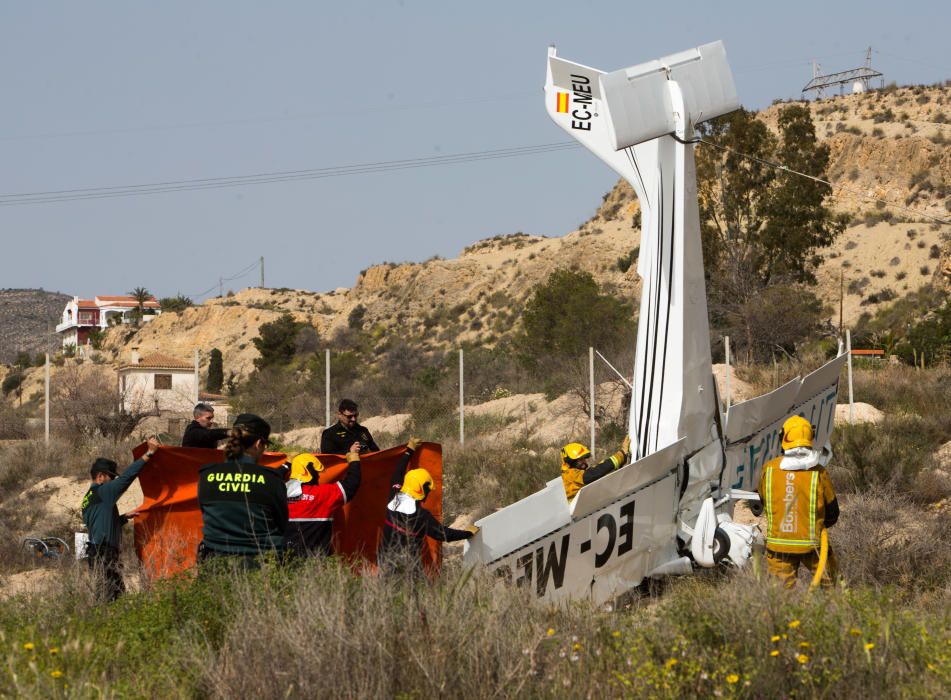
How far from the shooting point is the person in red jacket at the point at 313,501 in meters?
8.38

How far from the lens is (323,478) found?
32.8 ft

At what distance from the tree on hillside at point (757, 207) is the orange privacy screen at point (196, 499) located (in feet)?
91.5

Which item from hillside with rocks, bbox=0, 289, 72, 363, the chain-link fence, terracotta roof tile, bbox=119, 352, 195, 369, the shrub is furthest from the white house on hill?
the chain-link fence

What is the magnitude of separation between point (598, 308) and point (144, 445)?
3374 cm

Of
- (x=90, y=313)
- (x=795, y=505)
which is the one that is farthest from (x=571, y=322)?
(x=90, y=313)

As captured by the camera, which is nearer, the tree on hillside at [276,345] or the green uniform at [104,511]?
the green uniform at [104,511]

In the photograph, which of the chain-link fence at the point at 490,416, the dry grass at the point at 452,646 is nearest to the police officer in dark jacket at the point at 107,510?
the dry grass at the point at 452,646

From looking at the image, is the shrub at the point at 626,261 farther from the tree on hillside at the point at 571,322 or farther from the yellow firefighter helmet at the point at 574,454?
the yellow firefighter helmet at the point at 574,454

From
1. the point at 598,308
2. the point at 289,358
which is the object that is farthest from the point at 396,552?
the point at 289,358

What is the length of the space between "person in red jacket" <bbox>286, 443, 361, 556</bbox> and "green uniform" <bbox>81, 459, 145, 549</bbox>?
1341mm

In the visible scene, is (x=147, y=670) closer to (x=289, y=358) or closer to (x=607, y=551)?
(x=607, y=551)

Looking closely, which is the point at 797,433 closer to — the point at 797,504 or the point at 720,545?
the point at 797,504

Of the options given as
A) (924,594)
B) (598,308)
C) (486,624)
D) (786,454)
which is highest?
(598,308)

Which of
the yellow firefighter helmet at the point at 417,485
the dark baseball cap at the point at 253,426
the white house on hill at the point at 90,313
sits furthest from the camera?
the white house on hill at the point at 90,313
